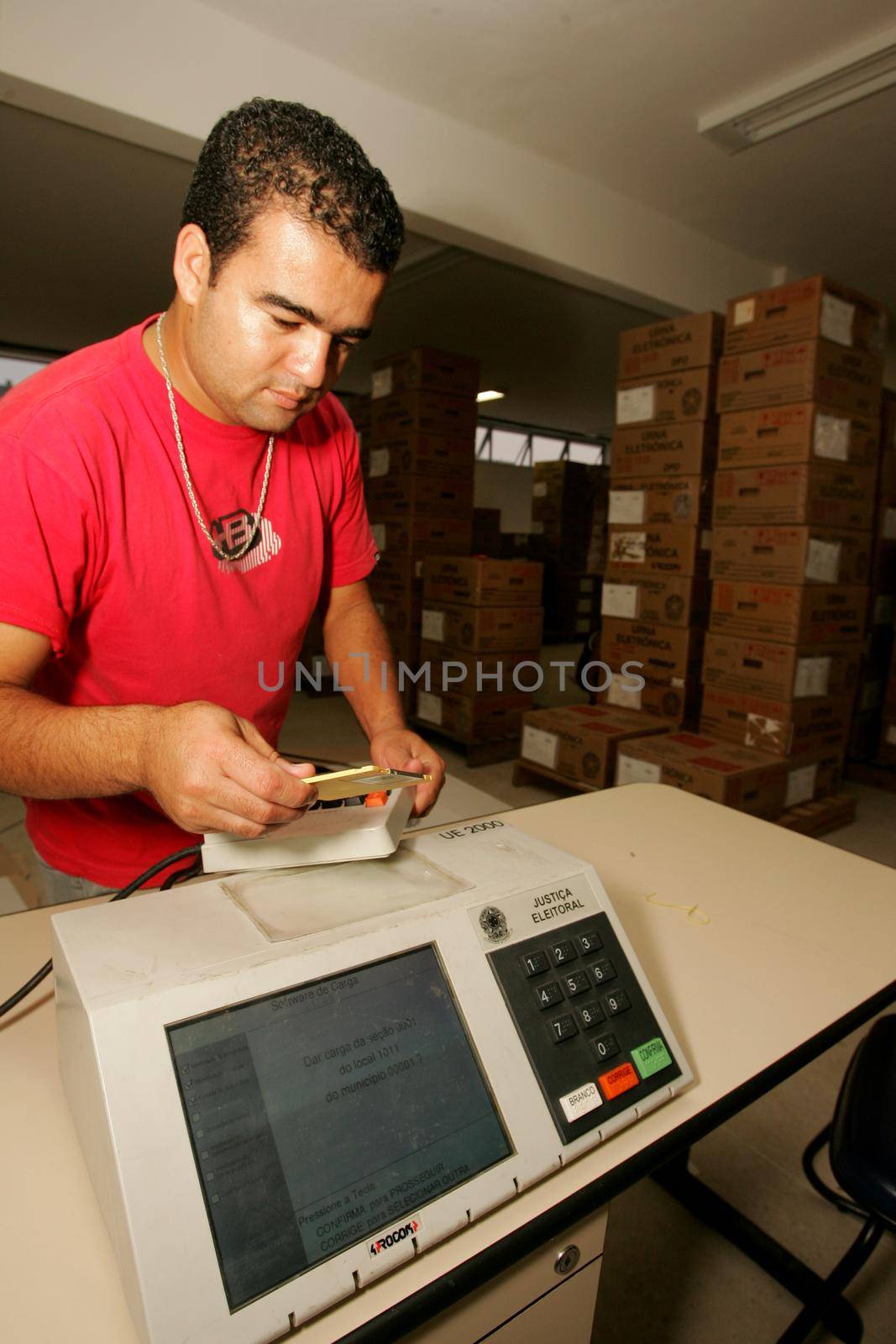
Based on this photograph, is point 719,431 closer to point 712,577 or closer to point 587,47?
point 712,577

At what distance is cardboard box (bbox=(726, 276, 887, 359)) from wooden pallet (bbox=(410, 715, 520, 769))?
201cm

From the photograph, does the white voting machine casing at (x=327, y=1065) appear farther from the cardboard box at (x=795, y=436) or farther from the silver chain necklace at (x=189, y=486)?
the cardboard box at (x=795, y=436)

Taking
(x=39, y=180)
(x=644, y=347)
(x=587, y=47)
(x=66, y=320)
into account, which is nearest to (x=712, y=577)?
(x=644, y=347)

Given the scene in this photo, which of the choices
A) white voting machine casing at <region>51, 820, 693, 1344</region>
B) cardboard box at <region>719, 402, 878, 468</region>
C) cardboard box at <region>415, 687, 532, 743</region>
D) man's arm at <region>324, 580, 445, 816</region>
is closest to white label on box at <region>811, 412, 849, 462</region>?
cardboard box at <region>719, 402, 878, 468</region>

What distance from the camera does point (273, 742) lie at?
1.11 meters

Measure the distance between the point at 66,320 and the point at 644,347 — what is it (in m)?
4.57

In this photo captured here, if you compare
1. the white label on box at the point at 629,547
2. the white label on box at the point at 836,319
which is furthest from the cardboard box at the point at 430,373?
the white label on box at the point at 836,319

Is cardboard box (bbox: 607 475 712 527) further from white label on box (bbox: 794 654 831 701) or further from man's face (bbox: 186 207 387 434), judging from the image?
man's face (bbox: 186 207 387 434)

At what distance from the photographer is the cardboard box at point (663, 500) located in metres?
2.92

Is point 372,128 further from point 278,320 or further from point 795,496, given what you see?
point 278,320

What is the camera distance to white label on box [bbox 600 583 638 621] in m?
3.17

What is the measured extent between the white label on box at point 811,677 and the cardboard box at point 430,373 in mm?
2410

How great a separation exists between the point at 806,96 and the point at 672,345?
84 cm

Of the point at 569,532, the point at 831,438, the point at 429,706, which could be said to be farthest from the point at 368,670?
the point at 569,532
